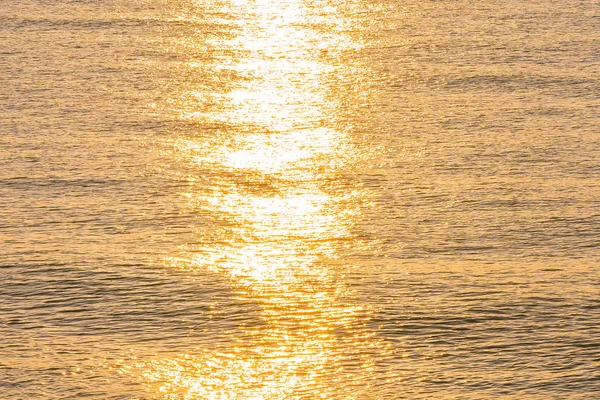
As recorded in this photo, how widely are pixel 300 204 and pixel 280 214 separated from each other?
5 cm

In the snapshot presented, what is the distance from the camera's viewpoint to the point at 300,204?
1.87 meters

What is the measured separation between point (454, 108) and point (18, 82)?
830mm

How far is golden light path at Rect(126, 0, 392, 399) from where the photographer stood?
56.0 inches

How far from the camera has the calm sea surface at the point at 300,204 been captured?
4.75ft

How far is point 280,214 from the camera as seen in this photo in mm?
1836

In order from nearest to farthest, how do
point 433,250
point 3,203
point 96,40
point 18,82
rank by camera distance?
point 433,250 → point 3,203 → point 18,82 → point 96,40

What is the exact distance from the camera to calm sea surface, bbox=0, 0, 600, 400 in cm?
145

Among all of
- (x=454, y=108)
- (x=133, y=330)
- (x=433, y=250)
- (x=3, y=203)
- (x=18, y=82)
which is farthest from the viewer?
(x=18, y=82)

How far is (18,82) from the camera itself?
2.43 metres

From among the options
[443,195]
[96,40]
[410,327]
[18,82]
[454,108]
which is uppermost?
[96,40]

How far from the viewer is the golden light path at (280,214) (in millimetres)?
1422

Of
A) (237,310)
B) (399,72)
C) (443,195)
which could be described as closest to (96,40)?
(399,72)

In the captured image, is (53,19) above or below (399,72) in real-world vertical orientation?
above

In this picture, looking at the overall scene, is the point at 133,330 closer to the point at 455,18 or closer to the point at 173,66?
the point at 173,66
